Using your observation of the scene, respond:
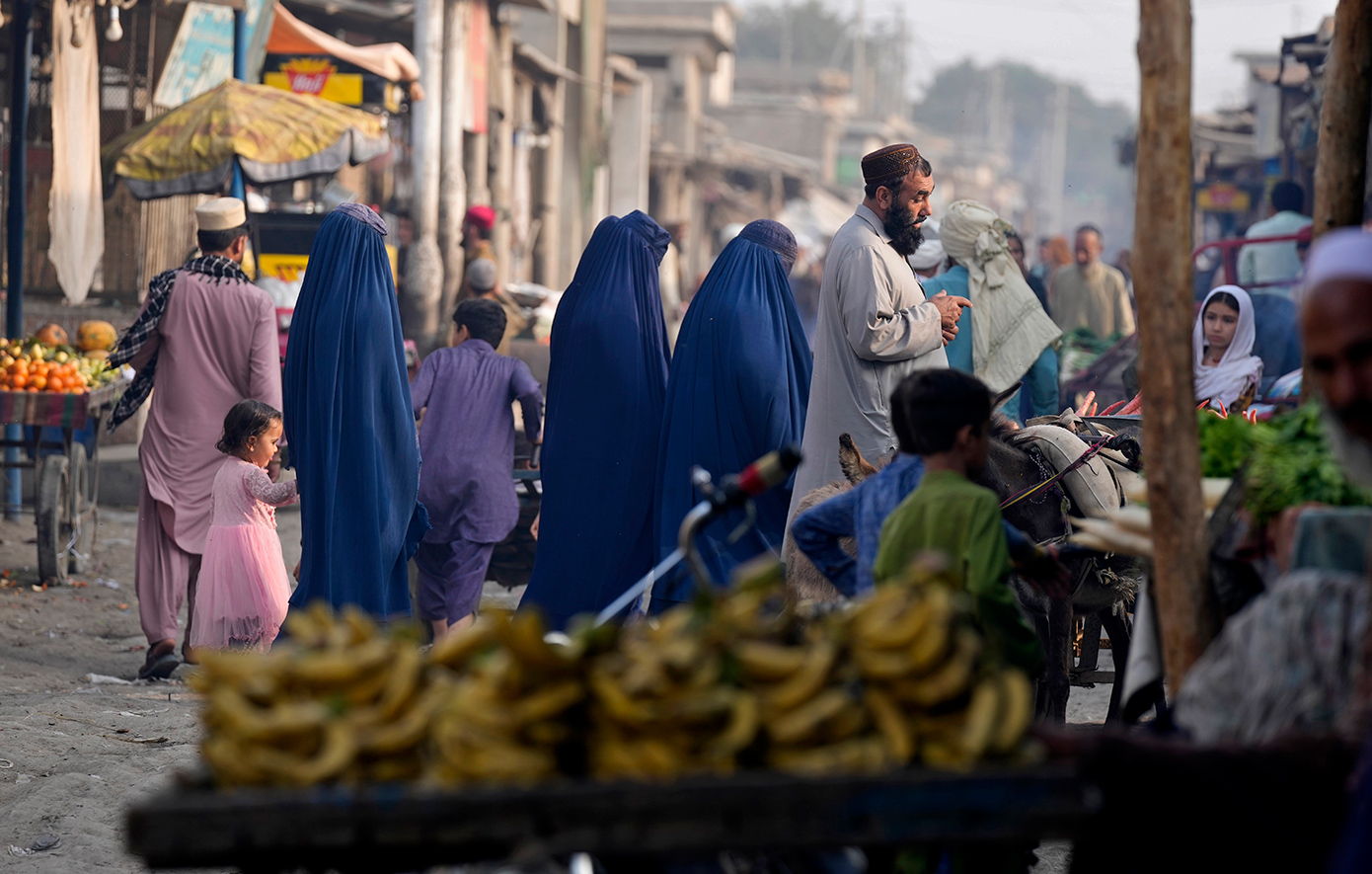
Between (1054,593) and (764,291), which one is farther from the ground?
(764,291)

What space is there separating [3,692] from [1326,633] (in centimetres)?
574

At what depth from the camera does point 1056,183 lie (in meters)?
87.9

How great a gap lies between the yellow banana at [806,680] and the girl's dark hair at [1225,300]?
494 centimetres

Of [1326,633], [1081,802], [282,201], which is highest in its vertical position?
[282,201]

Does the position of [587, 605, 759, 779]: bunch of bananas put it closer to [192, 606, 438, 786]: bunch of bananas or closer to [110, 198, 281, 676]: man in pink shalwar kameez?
[192, 606, 438, 786]: bunch of bananas

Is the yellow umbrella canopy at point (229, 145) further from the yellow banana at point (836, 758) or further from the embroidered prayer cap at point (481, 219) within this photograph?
the yellow banana at point (836, 758)

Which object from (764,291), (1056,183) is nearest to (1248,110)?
(764,291)

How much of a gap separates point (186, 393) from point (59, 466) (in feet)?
6.29

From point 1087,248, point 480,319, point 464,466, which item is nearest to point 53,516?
point 464,466

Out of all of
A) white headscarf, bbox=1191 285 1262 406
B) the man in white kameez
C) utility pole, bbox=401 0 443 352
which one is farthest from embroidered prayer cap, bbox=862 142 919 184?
utility pole, bbox=401 0 443 352

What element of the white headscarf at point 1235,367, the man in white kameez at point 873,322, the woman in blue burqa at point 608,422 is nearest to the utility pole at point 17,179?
the woman in blue burqa at point 608,422

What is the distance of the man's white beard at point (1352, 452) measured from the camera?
2.39m

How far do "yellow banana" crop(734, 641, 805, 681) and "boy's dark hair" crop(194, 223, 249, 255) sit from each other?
525 centimetres

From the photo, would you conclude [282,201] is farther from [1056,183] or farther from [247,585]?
[1056,183]
